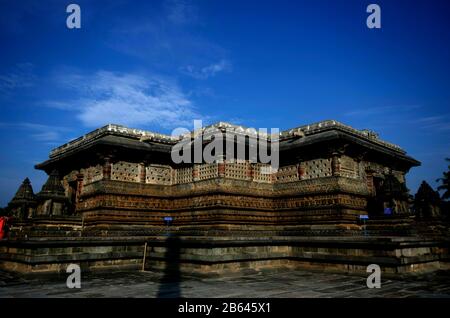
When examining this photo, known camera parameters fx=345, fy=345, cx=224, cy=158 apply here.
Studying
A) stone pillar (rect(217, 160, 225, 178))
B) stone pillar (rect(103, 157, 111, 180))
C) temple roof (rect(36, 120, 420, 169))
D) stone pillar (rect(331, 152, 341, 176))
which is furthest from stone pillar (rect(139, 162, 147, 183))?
stone pillar (rect(331, 152, 341, 176))

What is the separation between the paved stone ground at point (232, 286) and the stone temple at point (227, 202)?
131 cm

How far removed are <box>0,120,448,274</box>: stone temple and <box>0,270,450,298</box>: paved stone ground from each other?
1.31 metres

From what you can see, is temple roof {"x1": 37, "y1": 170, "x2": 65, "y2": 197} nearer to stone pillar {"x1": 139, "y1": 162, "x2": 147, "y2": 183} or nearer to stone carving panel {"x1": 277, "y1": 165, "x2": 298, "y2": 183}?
stone pillar {"x1": 139, "y1": 162, "x2": 147, "y2": 183}

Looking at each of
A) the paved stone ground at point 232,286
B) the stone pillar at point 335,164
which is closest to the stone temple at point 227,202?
the stone pillar at point 335,164

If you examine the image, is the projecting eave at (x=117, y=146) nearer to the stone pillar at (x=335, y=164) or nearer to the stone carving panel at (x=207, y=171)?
the stone carving panel at (x=207, y=171)

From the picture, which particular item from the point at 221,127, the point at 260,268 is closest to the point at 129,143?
the point at 221,127

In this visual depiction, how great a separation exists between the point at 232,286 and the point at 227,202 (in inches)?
287

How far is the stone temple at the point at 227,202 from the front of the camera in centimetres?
1156

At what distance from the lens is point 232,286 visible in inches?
325

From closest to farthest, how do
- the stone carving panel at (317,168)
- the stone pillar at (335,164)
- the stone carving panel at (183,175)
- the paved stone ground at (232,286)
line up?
the paved stone ground at (232,286) → the stone pillar at (335,164) → the stone carving panel at (317,168) → the stone carving panel at (183,175)

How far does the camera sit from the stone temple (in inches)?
455
